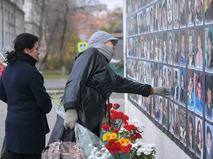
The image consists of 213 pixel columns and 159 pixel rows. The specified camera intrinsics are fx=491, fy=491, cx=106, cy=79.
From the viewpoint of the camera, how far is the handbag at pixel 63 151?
403 centimetres

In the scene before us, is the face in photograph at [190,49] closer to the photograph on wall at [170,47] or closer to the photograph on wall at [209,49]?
the photograph on wall at [209,49]

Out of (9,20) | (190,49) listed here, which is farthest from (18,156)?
(9,20)

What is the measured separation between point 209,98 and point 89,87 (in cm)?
109

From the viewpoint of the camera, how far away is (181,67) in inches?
177

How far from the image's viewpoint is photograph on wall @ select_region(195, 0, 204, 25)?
382 centimetres

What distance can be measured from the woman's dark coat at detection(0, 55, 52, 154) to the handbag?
0.46 m

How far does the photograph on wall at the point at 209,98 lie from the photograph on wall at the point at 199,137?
0.66 feet

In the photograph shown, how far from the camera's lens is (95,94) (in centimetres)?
427

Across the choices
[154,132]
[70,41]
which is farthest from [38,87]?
[70,41]

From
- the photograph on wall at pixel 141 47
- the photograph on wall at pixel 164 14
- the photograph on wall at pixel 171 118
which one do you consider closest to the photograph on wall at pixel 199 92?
the photograph on wall at pixel 171 118

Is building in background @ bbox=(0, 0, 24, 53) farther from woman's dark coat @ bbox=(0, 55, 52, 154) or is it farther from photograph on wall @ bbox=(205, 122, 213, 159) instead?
photograph on wall @ bbox=(205, 122, 213, 159)

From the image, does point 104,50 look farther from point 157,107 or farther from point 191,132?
point 157,107

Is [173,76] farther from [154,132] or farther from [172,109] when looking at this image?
[154,132]

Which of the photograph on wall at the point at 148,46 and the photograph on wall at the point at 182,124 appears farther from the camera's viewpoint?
the photograph on wall at the point at 148,46
